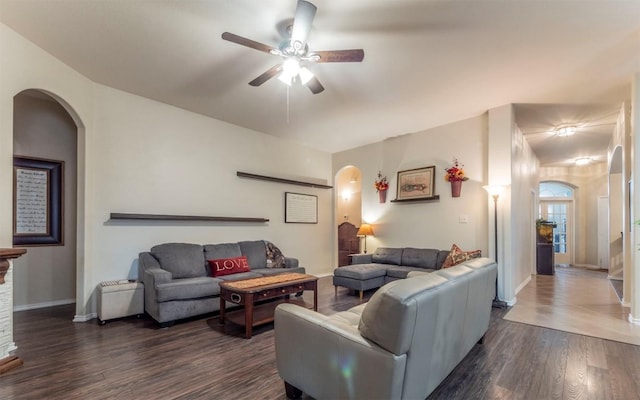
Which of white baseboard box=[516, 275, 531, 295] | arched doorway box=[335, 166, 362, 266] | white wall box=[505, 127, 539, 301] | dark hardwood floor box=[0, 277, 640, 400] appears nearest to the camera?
dark hardwood floor box=[0, 277, 640, 400]

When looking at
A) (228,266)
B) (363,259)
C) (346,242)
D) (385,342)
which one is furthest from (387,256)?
(385,342)

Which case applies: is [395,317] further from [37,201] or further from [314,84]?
[37,201]

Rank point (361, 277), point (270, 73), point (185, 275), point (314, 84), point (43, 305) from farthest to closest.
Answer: point (361, 277) < point (43, 305) < point (185, 275) < point (314, 84) < point (270, 73)

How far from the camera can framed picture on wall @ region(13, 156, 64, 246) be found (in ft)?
12.8

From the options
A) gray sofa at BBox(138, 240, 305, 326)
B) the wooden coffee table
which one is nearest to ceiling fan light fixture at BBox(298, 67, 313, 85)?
the wooden coffee table

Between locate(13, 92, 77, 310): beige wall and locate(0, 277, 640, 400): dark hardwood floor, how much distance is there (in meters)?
0.79

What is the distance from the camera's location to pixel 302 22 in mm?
2240

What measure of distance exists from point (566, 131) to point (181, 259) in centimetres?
659

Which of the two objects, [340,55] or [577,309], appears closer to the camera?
[340,55]

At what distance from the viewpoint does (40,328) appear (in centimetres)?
321

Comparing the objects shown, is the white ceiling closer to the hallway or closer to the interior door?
the hallway

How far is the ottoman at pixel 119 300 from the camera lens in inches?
131

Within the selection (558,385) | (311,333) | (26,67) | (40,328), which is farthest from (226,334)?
(26,67)

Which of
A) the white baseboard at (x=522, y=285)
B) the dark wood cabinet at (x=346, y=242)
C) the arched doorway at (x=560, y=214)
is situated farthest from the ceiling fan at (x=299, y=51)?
the arched doorway at (x=560, y=214)
